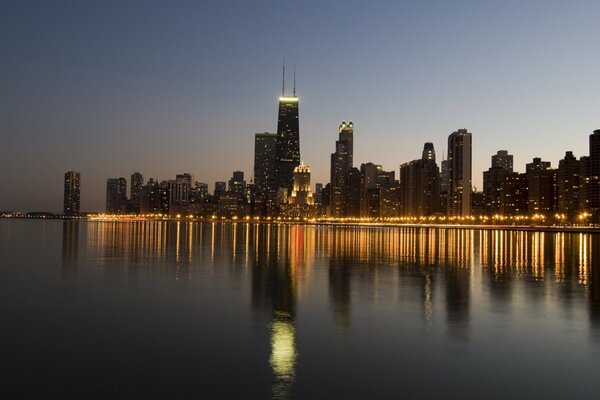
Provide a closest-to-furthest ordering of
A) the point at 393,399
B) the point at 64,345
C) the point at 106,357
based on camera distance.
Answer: the point at 393,399
the point at 106,357
the point at 64,345

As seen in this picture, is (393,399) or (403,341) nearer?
(393,399)

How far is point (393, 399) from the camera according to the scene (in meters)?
12.2

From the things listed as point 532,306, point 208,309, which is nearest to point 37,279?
point 208,309

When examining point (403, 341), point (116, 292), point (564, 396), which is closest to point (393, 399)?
point (564, 396)

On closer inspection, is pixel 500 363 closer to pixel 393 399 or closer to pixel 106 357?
pixel 393 399

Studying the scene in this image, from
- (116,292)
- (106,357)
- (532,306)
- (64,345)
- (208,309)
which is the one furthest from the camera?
(116,292)

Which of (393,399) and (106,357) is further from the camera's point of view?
(106,357)

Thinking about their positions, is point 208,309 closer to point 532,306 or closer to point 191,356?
point 191,356

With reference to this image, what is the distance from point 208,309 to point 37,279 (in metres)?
14.7

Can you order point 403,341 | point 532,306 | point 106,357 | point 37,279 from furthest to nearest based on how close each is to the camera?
1. point 37,279
2. point 532,306
3. point 403,341
4. point 106,357

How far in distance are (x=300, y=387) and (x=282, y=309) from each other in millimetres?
10747

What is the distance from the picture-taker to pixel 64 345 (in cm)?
1684

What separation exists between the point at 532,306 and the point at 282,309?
35.7 feet

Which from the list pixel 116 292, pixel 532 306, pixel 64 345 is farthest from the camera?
pixel 116 292
